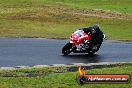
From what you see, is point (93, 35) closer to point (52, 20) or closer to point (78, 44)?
point (78, 44)

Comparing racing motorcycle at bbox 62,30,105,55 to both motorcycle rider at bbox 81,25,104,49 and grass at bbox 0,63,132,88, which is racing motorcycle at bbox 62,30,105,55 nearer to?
motorcycle rider at bbox 81,25,104,49

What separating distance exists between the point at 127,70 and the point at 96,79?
6.43 m

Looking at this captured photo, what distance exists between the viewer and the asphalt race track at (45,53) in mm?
20766

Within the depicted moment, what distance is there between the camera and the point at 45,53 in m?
22.8

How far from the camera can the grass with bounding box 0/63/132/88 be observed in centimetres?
1516

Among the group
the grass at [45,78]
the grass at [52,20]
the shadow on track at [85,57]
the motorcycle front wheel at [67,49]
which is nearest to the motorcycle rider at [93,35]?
the shadow on track at [85,57]

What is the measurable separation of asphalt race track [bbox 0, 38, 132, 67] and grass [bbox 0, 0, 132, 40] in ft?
10.4

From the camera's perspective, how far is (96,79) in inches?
481

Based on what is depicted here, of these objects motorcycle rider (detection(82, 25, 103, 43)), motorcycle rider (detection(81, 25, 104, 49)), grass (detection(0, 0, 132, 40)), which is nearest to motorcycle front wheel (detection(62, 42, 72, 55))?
motorcycle rider (detection(81, 25, 104, 49))

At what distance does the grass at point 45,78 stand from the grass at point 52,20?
1105 cm

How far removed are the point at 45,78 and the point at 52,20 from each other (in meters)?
23.2

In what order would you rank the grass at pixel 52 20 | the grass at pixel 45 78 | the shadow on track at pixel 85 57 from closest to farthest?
the grass at pixel 45 78
the shadow on track at pixel 85 57
the grass at pixel 52 20

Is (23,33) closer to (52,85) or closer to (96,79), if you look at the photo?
(52,85)

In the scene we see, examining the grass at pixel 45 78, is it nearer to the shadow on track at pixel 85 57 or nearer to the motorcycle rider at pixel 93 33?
the shadow on track at pixel 85 57
